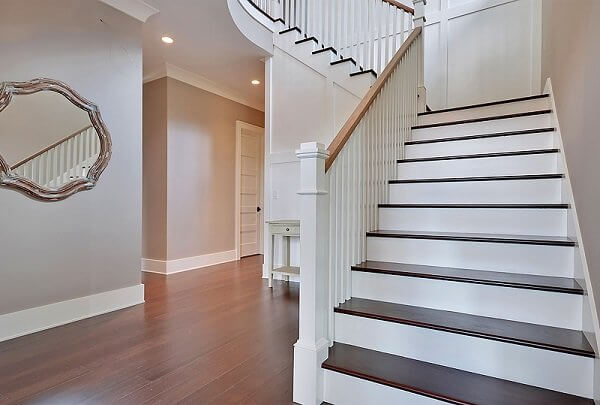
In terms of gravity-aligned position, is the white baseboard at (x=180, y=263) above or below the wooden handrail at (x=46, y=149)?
below

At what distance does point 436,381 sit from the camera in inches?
52.2

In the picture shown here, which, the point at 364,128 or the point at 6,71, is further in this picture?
the point at 6,71

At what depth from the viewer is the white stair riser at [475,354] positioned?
122 centimetres

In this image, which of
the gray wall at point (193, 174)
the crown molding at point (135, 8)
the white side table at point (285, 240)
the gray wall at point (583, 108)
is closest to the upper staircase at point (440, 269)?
the gray wall at point (583, 108)

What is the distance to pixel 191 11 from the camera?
3.11m

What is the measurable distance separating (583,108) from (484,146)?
107 cm

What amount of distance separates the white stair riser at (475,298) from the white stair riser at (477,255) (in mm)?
253

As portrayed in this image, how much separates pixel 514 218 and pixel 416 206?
1.83ft

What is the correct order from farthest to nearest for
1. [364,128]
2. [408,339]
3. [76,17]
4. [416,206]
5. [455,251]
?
[76,17]
[416,206]
[364,128]
[455,251]
[408,339]

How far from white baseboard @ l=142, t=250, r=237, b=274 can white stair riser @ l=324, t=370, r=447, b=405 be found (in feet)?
11.0

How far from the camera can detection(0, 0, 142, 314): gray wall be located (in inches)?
91.7

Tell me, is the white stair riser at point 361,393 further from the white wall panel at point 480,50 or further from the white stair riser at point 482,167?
the white wall panel at point 480,50

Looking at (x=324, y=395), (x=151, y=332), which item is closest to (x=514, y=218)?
(x=324, y=395)

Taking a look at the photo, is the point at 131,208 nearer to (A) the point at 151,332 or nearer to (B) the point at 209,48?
(A) the point at 151,332
